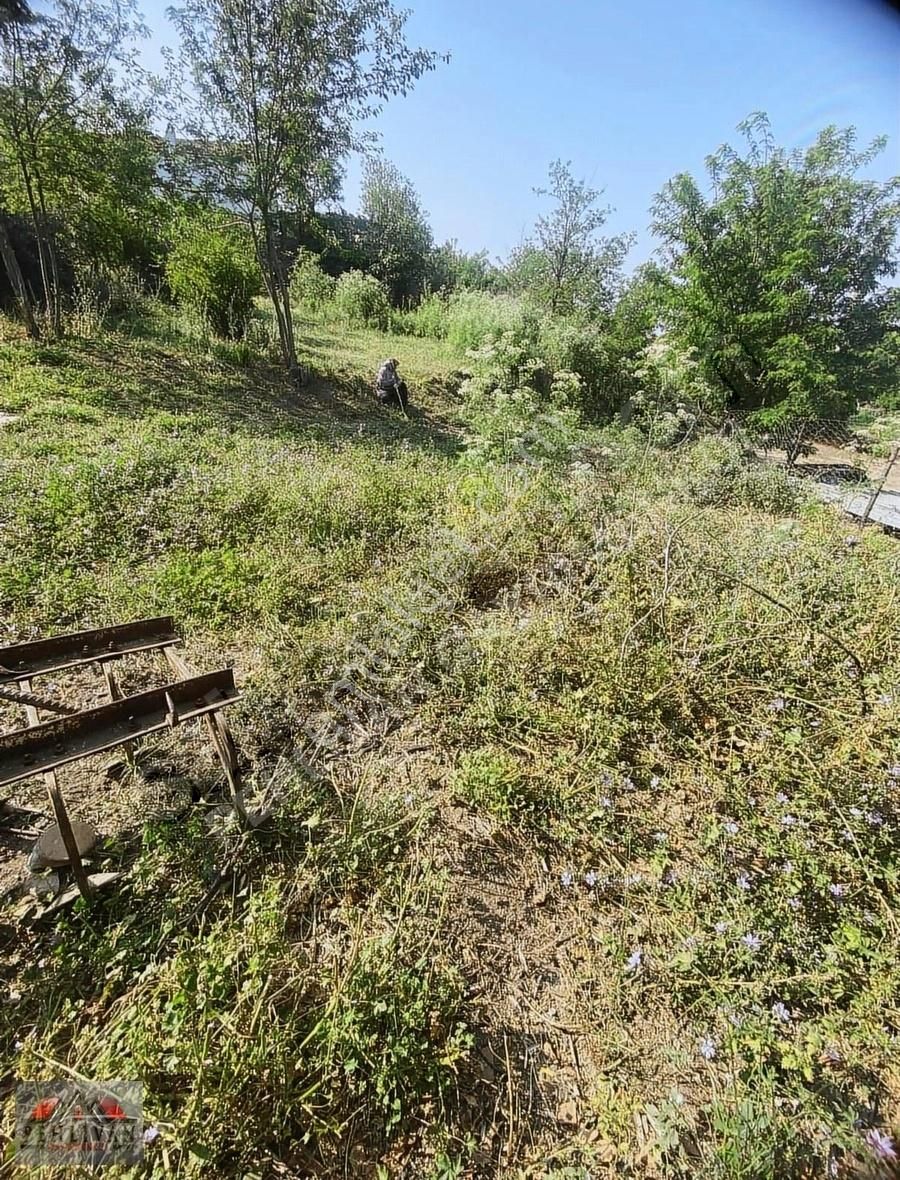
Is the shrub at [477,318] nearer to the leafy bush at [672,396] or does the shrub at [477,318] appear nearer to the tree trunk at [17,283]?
the leafy bush at [672,396]

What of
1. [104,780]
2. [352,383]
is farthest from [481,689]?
[352,383]

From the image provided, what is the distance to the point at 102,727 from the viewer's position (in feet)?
4.96

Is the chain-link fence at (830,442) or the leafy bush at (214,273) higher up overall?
the leafy bush at (214,273)

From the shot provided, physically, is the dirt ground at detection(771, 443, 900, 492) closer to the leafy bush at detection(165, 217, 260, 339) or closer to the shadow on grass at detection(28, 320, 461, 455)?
the shadow on grass at detection(28, 320, 461, 455)

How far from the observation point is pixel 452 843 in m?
1.81

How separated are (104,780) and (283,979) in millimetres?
1155

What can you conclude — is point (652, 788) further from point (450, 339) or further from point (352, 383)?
point (450, 339)

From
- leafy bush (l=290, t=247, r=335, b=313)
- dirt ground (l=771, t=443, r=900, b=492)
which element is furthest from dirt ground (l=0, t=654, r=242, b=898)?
leafy bush (l=290, t=247, r=335, b=313)

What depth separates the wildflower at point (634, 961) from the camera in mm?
1459

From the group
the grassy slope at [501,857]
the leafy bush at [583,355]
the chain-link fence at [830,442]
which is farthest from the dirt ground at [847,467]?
the grassy slope at [501,857]

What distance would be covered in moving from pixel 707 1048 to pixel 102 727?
2042 mm

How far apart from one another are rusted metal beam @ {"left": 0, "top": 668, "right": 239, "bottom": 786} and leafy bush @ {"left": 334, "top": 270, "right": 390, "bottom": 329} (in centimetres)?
1367

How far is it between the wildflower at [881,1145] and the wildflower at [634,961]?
1.84 feet

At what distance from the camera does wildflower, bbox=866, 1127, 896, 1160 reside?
3.55ft
